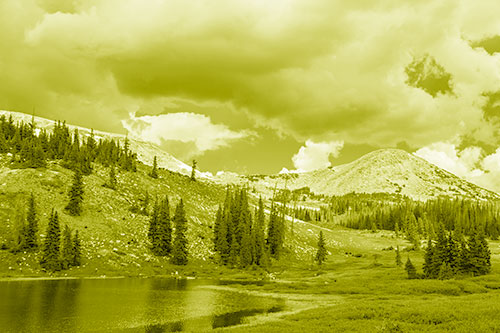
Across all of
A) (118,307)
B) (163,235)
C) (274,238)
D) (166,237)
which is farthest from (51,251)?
(274,238)

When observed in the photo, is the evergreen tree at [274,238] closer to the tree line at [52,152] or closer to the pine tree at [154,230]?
the pine tree at [154,230]

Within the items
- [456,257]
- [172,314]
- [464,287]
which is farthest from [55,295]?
[456,257]

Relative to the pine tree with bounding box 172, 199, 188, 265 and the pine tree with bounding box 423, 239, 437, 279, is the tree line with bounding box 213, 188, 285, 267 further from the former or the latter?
the pine tree with bounding box 423, 239, 437, 279

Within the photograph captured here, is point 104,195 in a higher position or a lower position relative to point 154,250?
higher

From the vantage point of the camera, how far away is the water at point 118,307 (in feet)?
164

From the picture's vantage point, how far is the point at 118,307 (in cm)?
6297

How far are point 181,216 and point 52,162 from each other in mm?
64728

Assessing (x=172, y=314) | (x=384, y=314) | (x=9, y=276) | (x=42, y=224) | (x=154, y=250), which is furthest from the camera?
(x=154, y=250)

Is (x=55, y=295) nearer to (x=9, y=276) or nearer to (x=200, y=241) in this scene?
(x=9, y=276)

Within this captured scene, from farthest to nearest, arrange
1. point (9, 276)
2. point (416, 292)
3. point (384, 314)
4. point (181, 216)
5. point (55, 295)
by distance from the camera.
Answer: point (181, 216) → point (9, 276) → point (416, 292) → point (55, 295) → point (384, 314)

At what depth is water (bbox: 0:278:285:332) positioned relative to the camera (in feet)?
164

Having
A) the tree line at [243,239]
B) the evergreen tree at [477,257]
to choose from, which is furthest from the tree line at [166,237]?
the evergreen tree at [477,257]

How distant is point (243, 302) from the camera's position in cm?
7381

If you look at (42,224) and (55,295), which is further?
(42,224)
